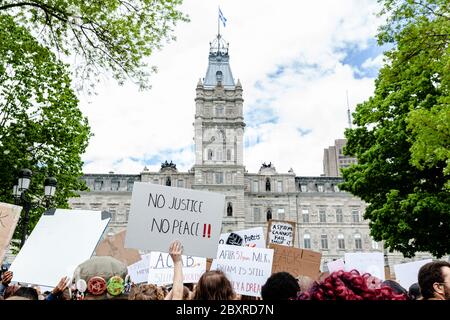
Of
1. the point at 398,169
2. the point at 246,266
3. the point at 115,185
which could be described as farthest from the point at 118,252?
the point at 115,185

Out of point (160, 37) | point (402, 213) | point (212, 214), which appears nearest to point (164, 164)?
point (402, 213)

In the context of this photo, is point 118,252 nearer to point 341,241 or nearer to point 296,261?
point 296,261

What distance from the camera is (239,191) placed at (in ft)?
176

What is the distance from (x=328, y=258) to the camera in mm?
53500

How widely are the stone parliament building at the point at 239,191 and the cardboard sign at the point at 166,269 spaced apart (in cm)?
4528

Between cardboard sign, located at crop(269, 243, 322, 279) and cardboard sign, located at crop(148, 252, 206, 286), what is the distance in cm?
167

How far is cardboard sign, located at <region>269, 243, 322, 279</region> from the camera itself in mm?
7932

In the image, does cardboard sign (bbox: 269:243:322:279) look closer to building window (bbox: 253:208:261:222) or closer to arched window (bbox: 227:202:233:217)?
arched window (bbox: 227:202:233:217)

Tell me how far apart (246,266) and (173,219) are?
7.55 feet

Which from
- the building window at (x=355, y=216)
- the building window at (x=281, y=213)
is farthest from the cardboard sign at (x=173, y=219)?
the building window at (x=355, y=216)

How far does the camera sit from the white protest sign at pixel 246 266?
22.3ft

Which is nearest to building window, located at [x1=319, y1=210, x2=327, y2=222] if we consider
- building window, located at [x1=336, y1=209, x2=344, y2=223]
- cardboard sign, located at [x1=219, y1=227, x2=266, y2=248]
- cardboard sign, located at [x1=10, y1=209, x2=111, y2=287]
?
building window, located at [x1=336, y1=209, x2=344, y2=223]
